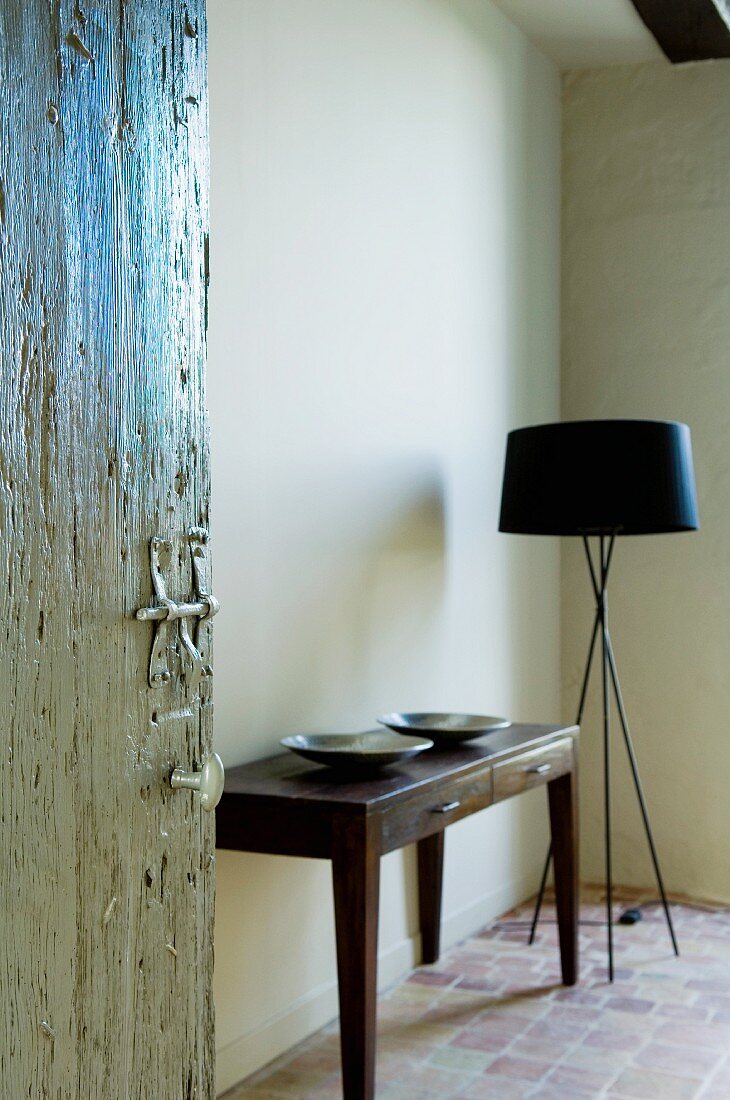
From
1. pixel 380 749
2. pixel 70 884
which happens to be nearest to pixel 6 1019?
pixel 70 884

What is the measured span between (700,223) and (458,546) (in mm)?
1806

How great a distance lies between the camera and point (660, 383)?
5.13 m

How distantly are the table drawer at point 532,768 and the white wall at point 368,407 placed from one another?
1.68 feet

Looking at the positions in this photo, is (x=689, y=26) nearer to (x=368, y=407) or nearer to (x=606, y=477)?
(x=606, y=477)

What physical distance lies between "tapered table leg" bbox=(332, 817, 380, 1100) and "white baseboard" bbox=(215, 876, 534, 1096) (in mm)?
389

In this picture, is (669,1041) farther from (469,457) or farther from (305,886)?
(469,457)

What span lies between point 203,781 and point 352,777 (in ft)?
4.57

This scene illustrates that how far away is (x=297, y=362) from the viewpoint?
11.1 feet

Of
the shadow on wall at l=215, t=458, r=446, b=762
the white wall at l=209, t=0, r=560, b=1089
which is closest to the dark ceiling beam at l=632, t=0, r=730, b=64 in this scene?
the white wall at l=209, t=0, r=560, b=1089

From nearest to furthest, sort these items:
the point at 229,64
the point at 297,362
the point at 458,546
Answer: the point at 229,64 < the point at 297,362 < the point at 458,546

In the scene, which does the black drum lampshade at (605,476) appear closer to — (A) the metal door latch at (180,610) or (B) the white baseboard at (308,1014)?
(B) the white baseboard at (308,1014)

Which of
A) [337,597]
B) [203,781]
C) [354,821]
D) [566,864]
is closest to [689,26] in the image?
[337,597]

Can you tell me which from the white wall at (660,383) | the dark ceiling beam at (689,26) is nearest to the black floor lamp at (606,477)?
the white wall at (660,383)

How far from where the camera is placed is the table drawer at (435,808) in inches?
110
